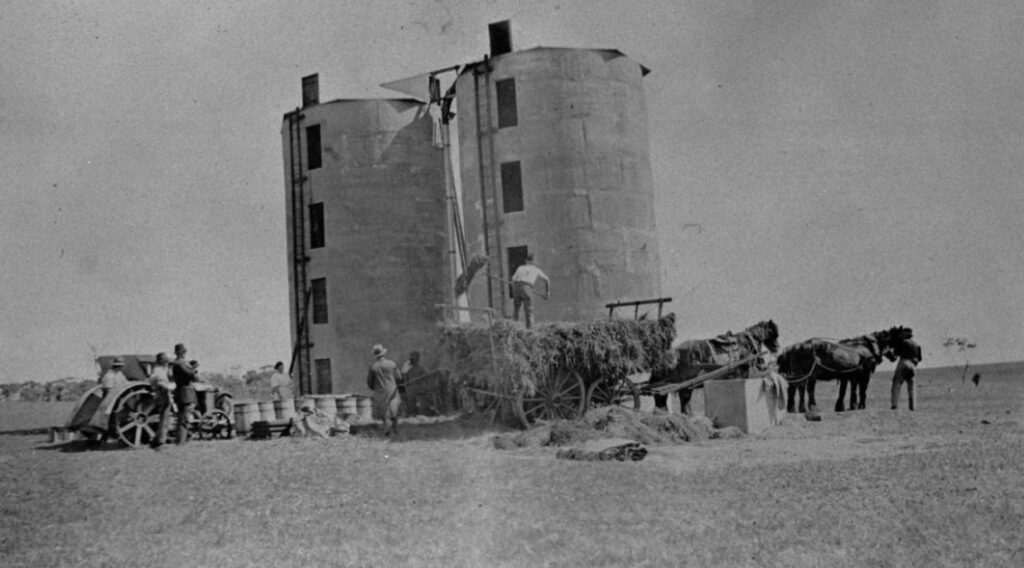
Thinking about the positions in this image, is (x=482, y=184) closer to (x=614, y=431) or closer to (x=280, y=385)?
(x=280, y=385)

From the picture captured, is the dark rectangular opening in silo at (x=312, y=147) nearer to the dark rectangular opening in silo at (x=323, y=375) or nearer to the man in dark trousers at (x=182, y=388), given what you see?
the dark rectangular opening in silo at (x=323, y=375)

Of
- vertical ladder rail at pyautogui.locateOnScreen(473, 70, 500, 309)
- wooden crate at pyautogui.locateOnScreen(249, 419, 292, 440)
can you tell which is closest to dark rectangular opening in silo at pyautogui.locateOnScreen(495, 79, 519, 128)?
vertical ladder rail at pyautogui.locateOnScreen(473, 70, 500, 309)

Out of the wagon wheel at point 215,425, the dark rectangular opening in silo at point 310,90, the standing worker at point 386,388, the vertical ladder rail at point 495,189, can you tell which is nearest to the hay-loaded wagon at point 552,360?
the standing worker at point 386,388

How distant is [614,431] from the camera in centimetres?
1466

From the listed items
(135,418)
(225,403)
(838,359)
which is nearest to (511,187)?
(838,359)

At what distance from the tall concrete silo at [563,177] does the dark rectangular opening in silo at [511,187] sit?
1.2 inches

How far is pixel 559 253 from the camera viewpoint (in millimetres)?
25188

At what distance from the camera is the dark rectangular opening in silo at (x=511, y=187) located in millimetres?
25984

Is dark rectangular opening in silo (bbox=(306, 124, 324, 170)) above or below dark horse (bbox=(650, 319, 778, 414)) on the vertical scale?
above

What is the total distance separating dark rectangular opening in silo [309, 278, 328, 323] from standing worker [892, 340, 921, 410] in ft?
60.1

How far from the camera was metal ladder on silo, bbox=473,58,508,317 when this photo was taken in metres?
26.0

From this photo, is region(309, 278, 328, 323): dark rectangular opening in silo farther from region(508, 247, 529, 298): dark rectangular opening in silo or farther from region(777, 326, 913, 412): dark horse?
region(777, 326, 913, 412): dark horse

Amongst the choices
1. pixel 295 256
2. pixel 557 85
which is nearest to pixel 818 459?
pixel 557 85

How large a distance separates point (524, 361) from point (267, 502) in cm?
652
